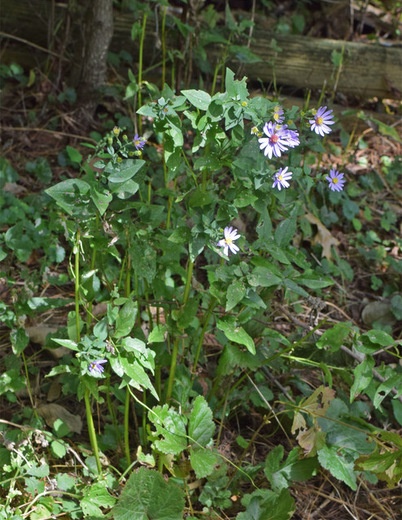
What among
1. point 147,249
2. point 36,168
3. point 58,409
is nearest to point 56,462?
point 58,409

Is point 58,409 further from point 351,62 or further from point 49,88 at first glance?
point 351,62

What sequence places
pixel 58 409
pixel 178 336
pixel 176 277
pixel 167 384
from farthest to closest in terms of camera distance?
1. pixel 176 277
2. pixel 58 409
3. pixel 167 384
4. pixel 178 336

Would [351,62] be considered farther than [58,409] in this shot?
Yes

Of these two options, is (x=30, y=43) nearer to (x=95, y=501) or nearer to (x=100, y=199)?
(x=100, y=199)

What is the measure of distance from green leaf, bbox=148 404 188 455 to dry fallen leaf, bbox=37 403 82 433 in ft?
1.26

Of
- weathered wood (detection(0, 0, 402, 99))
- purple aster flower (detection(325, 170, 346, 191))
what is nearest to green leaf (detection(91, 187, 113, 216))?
purple aster flower (detection(325, 170, 346, 191))

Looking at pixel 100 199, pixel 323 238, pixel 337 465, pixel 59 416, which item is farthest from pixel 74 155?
pixel 337 465

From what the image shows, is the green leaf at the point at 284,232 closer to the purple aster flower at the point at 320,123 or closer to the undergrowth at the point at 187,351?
the undergrowth at the point at 187,351

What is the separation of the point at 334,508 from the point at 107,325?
102 centimetres

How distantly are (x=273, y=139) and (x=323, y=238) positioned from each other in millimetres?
1433

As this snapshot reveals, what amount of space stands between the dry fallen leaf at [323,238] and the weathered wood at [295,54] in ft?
3.21

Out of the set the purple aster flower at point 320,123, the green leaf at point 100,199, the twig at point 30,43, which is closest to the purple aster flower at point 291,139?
the purple aster flower at point 320,123

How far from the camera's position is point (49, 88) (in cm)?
384

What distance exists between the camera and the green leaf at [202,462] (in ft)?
6.53
